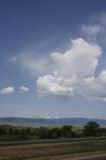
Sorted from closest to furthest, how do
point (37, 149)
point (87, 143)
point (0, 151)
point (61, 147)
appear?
1. point (0, 151)
2. point (37, 149)
3. point (61, 147)
4. point (87, 143)

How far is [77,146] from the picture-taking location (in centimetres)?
5394

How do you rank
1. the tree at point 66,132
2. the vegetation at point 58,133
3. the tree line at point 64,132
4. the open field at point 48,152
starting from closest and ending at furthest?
the open field at point 48,152, the vegetation at point 58,133, the tree line at point 64,132, the tree at point 66,132

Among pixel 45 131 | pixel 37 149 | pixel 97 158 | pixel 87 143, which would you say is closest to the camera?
pixel 97 158

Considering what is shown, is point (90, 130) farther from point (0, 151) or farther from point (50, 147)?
point (0, 151)

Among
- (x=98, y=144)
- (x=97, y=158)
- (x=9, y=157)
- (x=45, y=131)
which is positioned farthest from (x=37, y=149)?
(x=45, y=131)

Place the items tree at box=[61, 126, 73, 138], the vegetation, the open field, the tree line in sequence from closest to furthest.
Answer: the open field → the vegetation → the tree line → tree at box=[61, 126, 73, 138]

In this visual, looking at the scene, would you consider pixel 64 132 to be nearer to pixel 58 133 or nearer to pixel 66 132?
pixel 66 132

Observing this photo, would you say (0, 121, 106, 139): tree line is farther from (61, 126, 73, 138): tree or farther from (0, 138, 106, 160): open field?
(0, 138, 106, 160): open field

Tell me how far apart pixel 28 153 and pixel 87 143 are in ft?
57.2

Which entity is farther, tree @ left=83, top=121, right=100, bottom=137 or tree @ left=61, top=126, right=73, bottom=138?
tree @ left=83, top=121, right=100, bottom=137

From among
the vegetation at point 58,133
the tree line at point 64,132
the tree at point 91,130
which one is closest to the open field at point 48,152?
the vegetation at point 58,133

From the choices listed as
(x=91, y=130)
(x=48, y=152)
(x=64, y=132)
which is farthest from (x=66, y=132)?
(x=48, y=152)

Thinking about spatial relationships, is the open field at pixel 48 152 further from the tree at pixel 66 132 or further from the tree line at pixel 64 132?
the tree at pixel 66 132

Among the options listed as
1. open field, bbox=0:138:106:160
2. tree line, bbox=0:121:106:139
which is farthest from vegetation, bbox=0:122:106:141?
open field, bbox=0:138:106:160
